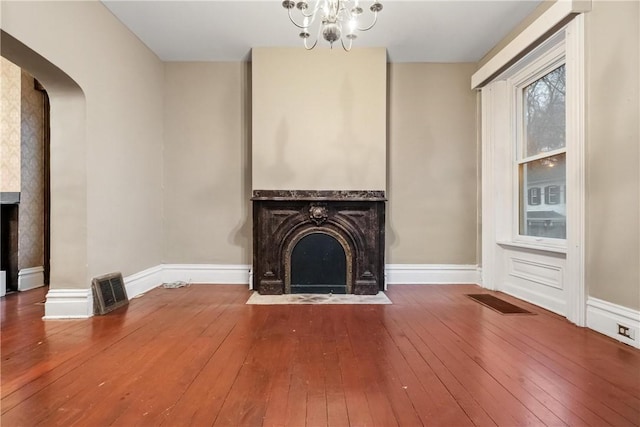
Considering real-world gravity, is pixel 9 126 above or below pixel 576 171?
above

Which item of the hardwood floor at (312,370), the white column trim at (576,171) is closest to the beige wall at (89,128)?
the hardwood floor at (312,370)

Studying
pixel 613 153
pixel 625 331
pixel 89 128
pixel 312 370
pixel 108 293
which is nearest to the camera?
pixel 312 370

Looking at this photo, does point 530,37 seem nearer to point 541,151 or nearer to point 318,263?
point 541,151

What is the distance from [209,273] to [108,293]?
4.12 feet

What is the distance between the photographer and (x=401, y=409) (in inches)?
56.2

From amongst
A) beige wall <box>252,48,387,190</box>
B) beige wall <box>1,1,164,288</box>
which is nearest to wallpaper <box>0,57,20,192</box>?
beige wall <box>1,1,164,288</box>

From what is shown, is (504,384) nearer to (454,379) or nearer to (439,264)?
(454,379)

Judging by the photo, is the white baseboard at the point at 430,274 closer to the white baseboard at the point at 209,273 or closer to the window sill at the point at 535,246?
the window sill at the point at 535,246

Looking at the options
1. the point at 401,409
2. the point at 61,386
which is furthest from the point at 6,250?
the point at 401,409

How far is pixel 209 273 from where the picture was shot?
4027 mm

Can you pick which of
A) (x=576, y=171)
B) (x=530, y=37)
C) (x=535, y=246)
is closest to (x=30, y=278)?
Result: (x=535, y=246)

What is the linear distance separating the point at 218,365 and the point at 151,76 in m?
3.46

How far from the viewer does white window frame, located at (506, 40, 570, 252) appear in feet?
9.30

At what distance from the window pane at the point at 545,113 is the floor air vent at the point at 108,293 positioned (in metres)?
A: 4.33
